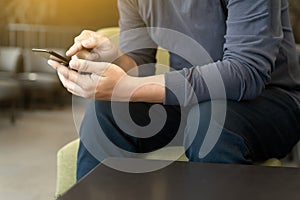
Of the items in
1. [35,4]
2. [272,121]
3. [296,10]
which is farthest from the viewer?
[35,4]

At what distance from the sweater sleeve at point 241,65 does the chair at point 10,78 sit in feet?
9.25

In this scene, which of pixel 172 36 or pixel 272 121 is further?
pixel 172 36

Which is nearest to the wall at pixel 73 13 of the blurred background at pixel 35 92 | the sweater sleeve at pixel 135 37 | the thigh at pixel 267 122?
the blurred background at pixel 35 92

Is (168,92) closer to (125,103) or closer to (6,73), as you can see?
(125,103)

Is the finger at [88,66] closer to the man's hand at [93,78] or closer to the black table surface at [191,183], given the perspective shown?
the man's hand at [93,78]

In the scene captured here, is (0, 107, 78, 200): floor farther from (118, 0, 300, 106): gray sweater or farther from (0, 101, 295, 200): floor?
(118, 0, 300, 106): gray sweater

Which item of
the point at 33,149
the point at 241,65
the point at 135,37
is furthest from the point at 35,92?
the point at 241,65

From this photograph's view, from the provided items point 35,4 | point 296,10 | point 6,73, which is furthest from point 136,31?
point 35,4

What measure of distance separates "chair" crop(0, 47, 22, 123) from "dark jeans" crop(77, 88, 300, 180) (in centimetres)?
258

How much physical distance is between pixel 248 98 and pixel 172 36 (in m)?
0.29

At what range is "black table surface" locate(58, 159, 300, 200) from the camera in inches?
31.7

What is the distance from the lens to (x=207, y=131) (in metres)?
1.04

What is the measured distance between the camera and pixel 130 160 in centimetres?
100

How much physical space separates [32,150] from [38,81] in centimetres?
129
